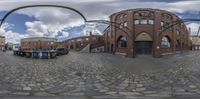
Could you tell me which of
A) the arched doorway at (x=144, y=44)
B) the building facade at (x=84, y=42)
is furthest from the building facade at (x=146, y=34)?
the building facade at (x=84, y=42)

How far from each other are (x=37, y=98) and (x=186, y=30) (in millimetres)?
2456

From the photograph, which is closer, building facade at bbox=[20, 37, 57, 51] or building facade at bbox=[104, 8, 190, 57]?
building facade at bbox=[104, 8, 190, 57]

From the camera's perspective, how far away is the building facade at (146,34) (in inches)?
108

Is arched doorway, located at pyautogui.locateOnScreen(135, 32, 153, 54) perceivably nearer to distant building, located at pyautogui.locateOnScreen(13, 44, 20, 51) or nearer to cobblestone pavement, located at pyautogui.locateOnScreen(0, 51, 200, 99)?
cobblestone pavement, located at pyautogui.locateOnScreen(0, 51, 200, 99)

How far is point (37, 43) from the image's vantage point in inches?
123

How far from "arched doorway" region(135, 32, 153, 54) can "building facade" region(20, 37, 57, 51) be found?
1.03m

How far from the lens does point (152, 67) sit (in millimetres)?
3676

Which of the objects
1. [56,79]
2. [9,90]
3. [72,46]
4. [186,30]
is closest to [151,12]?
[186,30]

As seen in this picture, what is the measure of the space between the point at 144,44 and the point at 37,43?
1.28 meters

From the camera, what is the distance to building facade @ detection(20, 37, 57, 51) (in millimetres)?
3088

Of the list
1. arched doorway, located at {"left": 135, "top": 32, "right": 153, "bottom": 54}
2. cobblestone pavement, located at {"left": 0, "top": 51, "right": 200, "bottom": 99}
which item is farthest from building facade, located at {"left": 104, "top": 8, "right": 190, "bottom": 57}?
cobblestone pavement, located at {"left": 0, "top": 51, "right": 200, "bottom": 99}

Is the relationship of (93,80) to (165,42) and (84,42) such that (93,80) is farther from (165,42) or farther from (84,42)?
(165,42)

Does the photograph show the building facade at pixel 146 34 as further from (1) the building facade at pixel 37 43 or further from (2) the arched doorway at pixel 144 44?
(1) the building facade at pixel 37 43

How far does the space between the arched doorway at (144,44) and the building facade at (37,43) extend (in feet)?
3.38
